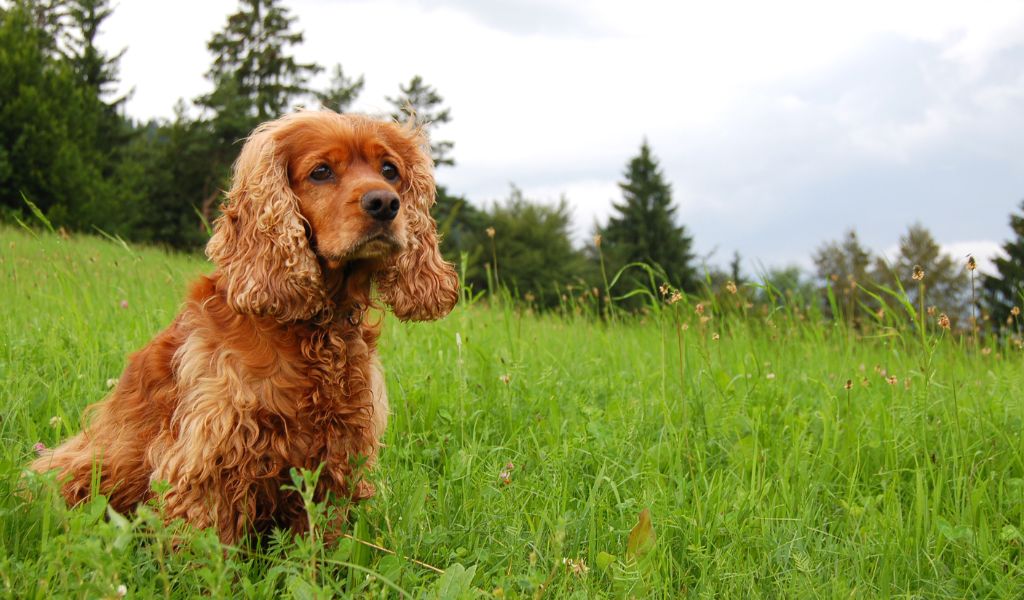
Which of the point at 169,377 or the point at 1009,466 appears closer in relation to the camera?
the point at 169,377

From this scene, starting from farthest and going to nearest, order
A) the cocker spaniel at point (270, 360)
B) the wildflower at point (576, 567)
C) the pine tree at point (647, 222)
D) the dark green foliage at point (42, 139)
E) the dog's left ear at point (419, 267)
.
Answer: the pine tree at point (647, 222)
the dark green foliage at point (42, 139)
the dog's left ear at point (419, 267)
the cocker spaniel at point (270, 360)
the wildflower at point (576, 567)

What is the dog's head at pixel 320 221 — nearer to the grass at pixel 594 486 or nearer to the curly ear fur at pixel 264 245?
the curly ear fur at pixel 264 245

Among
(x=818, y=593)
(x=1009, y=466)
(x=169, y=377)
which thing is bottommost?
(x=818, y=593)

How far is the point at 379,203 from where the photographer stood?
2402mm

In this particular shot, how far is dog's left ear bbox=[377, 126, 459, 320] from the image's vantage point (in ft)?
9.55

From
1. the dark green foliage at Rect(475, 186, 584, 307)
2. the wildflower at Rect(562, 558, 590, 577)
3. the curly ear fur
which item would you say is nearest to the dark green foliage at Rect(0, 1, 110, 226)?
the dark green foliage at Rect(475, 186, 584, 307)

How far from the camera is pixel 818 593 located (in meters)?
2.26

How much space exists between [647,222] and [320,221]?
48046 mm

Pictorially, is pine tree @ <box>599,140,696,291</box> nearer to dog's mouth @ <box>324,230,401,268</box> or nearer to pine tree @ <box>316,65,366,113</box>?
pine tree @ <box>316,65,366,113</box>

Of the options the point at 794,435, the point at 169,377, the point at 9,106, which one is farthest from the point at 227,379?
the point at 9,106

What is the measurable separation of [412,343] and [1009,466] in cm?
319

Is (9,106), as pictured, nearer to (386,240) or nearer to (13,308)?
(13,308)

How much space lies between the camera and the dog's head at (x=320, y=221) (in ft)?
7.97

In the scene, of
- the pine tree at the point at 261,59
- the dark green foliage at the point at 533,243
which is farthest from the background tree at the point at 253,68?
the dark green foliage at the point at 533,243
